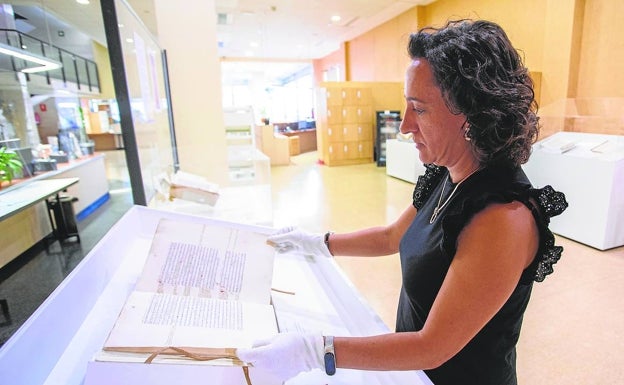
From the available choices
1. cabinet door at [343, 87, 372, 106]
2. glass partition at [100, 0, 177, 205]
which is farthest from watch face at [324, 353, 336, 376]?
Result: cabinet door at [343, 87, 372, 106]

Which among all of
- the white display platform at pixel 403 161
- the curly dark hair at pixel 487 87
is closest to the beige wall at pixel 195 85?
the curly dark hair at pixel 487 87

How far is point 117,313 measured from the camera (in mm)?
809

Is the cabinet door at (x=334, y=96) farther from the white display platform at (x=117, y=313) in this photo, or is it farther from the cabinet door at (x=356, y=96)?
the white display platform at (x=117, y=313)

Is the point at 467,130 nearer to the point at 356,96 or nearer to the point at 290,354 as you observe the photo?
the point at 290,354

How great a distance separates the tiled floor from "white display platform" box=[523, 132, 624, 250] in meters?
0.17

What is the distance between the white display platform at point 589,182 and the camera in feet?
10.4

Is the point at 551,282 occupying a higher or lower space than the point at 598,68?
lower

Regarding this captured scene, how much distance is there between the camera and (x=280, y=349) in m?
0.69

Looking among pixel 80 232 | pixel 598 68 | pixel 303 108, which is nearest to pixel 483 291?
pixel 598 68

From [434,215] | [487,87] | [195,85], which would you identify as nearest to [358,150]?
[195,85]

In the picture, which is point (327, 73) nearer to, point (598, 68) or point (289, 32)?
point (289, 32)

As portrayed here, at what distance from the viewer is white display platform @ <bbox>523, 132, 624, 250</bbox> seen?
3.17 m

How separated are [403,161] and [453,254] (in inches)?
232

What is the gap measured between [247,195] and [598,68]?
14.7 ft
